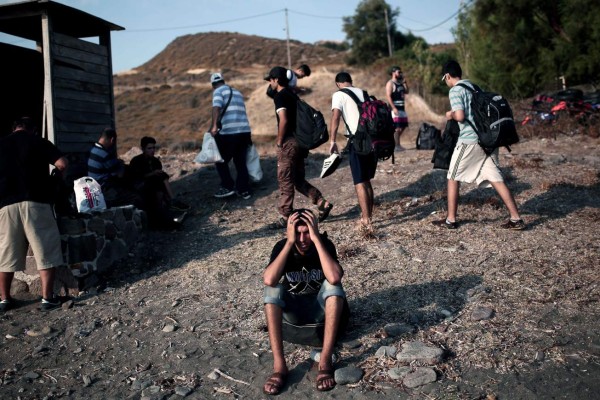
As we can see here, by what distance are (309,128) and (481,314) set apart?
320 centimetres

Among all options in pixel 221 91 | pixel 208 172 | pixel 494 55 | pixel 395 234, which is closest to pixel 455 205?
pixel 395 234

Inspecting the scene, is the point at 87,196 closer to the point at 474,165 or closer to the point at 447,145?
the point at 447,145

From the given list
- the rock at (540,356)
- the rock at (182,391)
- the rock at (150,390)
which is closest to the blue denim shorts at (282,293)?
the rock at (182,391)

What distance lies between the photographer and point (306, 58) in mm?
59562

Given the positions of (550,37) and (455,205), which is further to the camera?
(550,37)

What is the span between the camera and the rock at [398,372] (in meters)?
3.59

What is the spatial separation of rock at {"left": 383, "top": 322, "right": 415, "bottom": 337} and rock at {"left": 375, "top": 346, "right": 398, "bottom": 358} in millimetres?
236

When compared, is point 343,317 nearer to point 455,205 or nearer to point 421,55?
point 455,205

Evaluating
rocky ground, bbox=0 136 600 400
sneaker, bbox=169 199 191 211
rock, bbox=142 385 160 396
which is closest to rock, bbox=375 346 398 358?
rocky ground, bbox=0 136 600 400

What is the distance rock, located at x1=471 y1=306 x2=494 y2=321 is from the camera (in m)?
4.27

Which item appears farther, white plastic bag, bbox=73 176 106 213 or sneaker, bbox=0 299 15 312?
white plastic bag, bbox=73 176 106 213

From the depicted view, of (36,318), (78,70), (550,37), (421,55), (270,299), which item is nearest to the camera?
(270,299)

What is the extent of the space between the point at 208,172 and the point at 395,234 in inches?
188

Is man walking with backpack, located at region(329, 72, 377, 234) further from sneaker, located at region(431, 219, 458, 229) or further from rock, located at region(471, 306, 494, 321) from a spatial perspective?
rock, located at region(471, 306, 494, 321)
